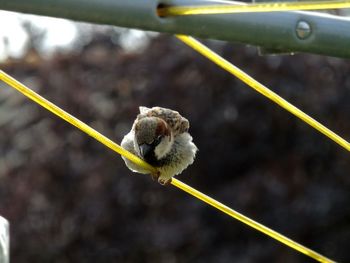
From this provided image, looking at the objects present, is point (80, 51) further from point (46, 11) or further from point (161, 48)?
point (46, 11)

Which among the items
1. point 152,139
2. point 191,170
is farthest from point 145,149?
point 191,170

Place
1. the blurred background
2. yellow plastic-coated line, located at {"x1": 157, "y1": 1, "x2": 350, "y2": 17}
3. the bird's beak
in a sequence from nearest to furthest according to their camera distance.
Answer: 1. yellow plastic-coated line, located at {"x1": 157, "y1": 1, "x2": 350, "y2": 17}
2. the bird's beak
3. the blurred background

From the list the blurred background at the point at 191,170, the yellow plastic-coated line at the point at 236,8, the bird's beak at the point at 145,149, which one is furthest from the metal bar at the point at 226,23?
the blurred background at the point at 191,170

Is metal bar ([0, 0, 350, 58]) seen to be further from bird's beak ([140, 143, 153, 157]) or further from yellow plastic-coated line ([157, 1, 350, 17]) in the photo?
bird's beak ([140, 143, 153, 157])

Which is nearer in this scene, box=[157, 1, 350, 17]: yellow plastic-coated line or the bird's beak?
box=[157, 1, 350, 17]: yellow plastic-coated line

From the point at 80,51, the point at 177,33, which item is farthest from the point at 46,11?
the point at 80,51

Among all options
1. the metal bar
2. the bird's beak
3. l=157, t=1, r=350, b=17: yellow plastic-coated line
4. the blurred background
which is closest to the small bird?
the bird's beak
